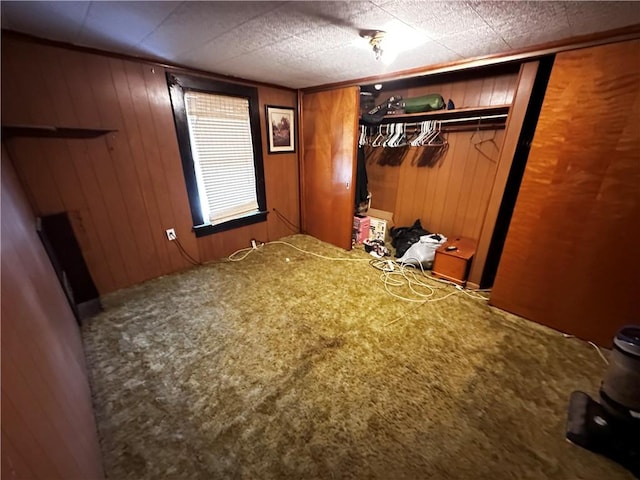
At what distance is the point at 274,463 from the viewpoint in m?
1.23

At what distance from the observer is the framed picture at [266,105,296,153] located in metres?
3.36

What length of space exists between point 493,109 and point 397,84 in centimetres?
128

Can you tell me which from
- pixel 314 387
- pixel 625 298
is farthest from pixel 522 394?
pixel 314 387

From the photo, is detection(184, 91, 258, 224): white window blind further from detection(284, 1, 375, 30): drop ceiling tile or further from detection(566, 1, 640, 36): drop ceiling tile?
detection(566, 1, 640, 36): drop ceiling tile

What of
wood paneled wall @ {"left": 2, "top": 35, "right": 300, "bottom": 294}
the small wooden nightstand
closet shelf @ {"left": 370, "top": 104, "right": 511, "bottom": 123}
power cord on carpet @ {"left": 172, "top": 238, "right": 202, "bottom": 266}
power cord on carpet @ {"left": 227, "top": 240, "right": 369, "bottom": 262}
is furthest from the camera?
power cord on carpet @ {"left": 227, "top": 240, "right": 369, "bottom": 262}

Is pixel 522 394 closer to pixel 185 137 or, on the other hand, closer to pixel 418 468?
pixel 418 468

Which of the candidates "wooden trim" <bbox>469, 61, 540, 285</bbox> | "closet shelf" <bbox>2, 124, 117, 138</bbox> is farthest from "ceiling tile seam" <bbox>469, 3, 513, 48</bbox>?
"closet shelf" <bbox>2, 124, 117, 138</bbox>

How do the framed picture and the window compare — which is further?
the framed picture

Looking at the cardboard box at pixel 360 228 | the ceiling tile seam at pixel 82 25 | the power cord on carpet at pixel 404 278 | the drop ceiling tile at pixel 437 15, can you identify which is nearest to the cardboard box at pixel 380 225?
the cardboard box at pixel 360 228

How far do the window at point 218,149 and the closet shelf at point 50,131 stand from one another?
0.67 metres

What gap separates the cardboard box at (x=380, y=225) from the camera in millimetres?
3596

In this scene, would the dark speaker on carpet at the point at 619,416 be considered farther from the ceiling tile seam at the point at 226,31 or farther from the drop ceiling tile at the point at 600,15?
the ceiling tile seam at the point at 226,31

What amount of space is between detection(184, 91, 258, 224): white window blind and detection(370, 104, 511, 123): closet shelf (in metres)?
1.75

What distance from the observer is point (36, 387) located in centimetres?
80
